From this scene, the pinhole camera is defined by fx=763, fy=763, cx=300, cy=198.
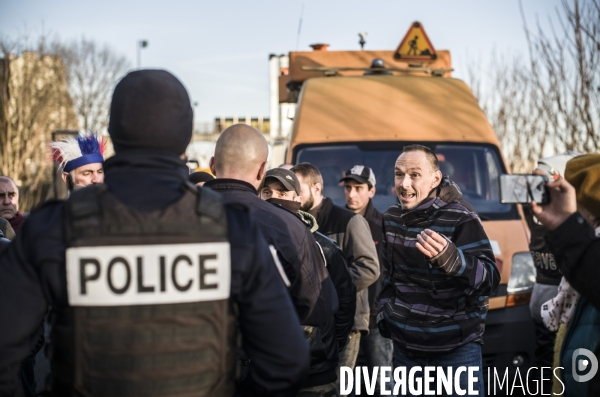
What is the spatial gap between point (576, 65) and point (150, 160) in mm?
9850

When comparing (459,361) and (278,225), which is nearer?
(278,225)

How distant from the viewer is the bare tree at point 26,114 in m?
31.4

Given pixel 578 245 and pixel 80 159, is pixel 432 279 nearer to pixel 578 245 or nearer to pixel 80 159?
pixel 578 245

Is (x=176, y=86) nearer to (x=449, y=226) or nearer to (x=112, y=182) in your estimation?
(x=112, y=182)

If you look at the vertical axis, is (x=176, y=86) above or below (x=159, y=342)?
above

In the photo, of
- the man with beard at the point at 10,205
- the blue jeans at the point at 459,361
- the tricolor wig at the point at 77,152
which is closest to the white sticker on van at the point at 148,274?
the blue jeans at the point at 459,361

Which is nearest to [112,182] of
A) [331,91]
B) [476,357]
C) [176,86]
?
[176,86]

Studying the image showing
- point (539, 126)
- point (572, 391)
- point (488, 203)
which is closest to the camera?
point (572, 391)

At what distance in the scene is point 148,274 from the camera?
7.80 ft

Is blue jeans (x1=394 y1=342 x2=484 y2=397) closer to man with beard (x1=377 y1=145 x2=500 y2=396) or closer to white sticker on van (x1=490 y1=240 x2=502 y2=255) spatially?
man with beard (x1=377 y1=145 x2=500 y2=396)

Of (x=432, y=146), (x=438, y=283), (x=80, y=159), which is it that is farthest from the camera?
(x=432, y=146)

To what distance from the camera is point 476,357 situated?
15.0 feet

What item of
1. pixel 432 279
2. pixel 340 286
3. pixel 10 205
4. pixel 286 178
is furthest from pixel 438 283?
pixel 10 205

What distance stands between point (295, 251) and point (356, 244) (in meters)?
2.38
